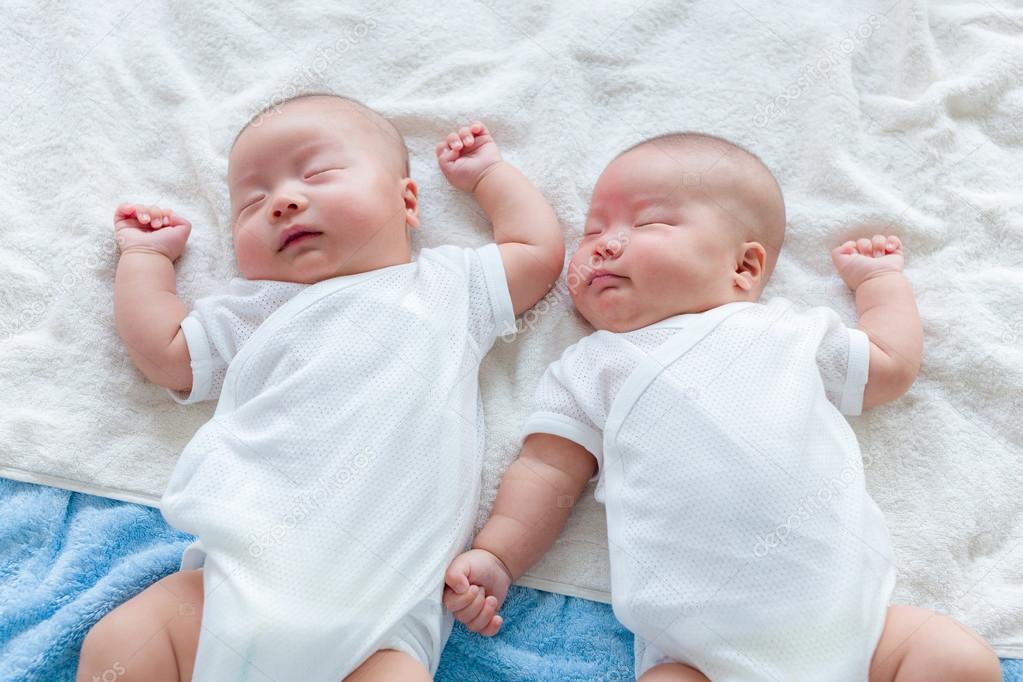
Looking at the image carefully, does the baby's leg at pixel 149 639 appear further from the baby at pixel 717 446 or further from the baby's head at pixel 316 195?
the baby's head at pixel 316 195

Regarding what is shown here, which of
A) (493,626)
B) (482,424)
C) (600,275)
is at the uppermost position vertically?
(600,275)

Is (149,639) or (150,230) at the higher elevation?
(150,230)

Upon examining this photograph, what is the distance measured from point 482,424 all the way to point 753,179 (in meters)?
0.67

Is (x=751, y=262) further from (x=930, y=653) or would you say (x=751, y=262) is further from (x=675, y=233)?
(x=930, y=653)

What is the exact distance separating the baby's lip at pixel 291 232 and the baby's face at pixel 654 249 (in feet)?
1.57

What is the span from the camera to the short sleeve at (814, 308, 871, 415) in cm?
164

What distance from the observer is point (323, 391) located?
5.22 feet

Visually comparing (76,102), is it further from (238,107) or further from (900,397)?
(900,397)

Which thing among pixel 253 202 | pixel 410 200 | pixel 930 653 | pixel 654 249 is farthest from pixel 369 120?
pixel 930 653

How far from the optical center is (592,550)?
1.68m

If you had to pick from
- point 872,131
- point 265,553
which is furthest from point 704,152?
point 265,553

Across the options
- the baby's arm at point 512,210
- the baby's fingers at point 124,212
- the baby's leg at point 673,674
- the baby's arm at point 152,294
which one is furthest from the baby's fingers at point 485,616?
the baby's fingers at point 124,212

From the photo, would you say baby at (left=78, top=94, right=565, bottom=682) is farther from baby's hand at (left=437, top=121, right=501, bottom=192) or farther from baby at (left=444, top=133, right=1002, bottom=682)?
baby at (left=444, top=133, right=1002, bottom=682)

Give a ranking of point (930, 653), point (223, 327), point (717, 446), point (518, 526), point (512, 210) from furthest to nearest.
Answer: point (512, 210), point (223, 327), point (518, 526), point (717, 446), point (930, 653)
